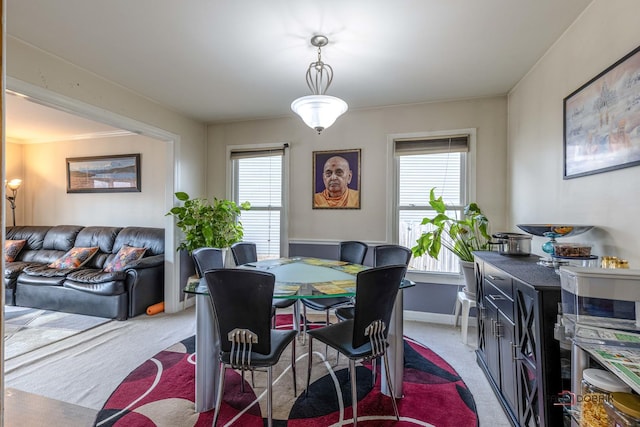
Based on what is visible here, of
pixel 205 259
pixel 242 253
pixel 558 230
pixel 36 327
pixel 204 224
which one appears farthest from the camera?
pixel 204 224

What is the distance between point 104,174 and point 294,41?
4.28 m

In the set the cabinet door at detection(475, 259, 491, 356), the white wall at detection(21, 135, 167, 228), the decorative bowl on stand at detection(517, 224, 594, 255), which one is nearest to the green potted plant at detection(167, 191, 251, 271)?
the white wall at detection(21, 135, 167, 228)

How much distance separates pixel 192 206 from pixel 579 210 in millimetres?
3777

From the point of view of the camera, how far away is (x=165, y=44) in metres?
2.41

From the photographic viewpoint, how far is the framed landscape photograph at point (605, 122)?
1532mm

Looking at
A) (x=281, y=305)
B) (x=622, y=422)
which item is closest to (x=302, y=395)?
(x=281, y=305)

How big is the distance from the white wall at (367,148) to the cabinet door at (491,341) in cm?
152

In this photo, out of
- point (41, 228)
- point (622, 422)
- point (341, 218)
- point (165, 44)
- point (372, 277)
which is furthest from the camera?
point (41, 228)

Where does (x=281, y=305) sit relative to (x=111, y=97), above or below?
below

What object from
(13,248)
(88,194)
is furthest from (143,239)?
(13,248)

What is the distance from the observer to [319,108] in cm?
219

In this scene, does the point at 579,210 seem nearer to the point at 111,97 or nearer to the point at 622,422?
the point at 622,422

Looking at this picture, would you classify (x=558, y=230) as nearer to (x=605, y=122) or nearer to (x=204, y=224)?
(x=605, y=122)

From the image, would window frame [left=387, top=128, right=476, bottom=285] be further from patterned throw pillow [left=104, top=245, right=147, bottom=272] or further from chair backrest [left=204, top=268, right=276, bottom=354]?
patterned throw pillow [left=104, top=245, right=147, bottom=272]
